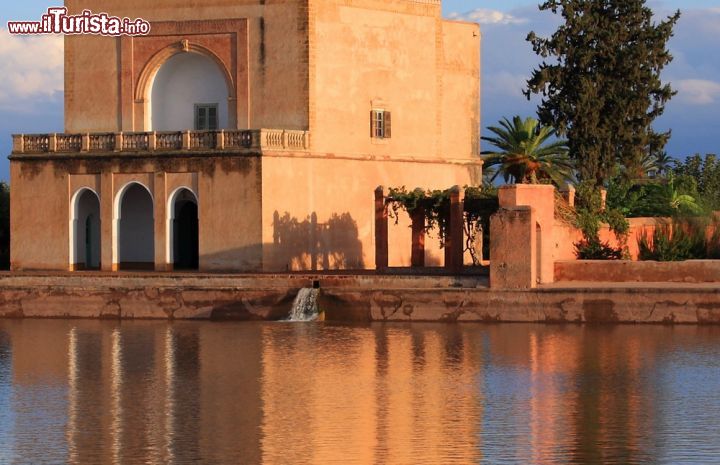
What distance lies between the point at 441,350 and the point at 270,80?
42.1ft

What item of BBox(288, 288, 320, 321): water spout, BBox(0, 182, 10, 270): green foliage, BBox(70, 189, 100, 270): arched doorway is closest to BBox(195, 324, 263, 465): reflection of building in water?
BBox(288, 288, 320, 321): water spout

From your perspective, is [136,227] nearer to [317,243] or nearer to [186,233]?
[186,233]

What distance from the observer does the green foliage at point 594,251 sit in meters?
36.1

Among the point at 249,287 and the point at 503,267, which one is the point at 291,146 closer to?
the point at 249,287

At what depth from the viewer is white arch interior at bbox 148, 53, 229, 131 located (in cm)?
4056

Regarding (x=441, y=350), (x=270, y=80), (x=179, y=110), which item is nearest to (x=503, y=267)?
(x=441, y=350)

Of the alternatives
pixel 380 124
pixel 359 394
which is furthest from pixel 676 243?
pixel 359 394

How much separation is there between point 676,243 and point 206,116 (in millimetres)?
12562

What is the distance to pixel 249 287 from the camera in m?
33.7

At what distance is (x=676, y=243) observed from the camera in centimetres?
3681

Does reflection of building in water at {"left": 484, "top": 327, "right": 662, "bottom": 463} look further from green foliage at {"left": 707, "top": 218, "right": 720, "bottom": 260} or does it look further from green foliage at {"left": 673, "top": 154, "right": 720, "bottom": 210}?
green foliage at {"left": 673, "top": 154, "right": 720, "bottom": 210}

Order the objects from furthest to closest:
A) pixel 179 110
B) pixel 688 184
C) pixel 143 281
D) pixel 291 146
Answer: pixel 688 184, pixel 179 110, pixel 291 146, pixel 143 281

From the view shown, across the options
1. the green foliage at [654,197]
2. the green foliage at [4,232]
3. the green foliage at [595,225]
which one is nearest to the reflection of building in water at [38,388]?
the green foliage at [4,232]

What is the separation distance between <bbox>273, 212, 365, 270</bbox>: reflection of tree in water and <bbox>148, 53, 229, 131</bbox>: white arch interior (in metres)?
4.63
